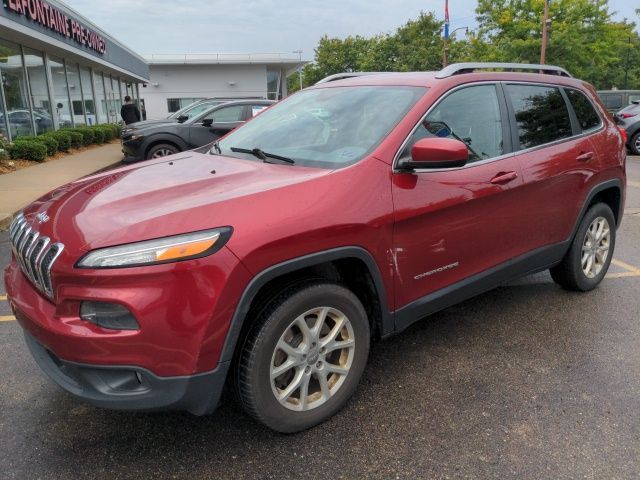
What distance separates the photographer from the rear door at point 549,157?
3.50 meters

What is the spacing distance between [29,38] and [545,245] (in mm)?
15063

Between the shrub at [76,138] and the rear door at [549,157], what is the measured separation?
1495 centimetres

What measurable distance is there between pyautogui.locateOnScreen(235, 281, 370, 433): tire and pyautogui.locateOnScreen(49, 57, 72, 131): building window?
17.6 metres

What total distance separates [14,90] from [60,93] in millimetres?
4083

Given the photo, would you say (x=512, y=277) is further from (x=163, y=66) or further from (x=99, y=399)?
(x=163, y=66)

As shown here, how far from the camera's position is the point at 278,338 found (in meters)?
2.35

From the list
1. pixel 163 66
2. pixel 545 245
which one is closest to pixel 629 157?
pixel 545 245

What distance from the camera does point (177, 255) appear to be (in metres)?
2.08

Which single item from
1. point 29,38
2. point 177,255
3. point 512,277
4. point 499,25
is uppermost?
point 499,25

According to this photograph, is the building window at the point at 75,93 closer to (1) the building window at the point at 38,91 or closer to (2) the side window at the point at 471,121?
(1) the building window at the point at 38,91

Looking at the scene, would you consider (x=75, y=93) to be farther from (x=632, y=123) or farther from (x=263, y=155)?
(x=263, y=155)

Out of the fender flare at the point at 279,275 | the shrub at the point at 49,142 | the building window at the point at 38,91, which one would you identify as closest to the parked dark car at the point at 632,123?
the fender flare at the point at 279,275

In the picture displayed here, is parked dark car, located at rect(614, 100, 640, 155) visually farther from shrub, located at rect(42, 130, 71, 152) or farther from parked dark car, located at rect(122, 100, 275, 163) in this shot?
shrub, located at rect(42, 130, 71, 152)

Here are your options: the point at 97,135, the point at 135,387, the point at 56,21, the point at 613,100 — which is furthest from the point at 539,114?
the point at 613,100
